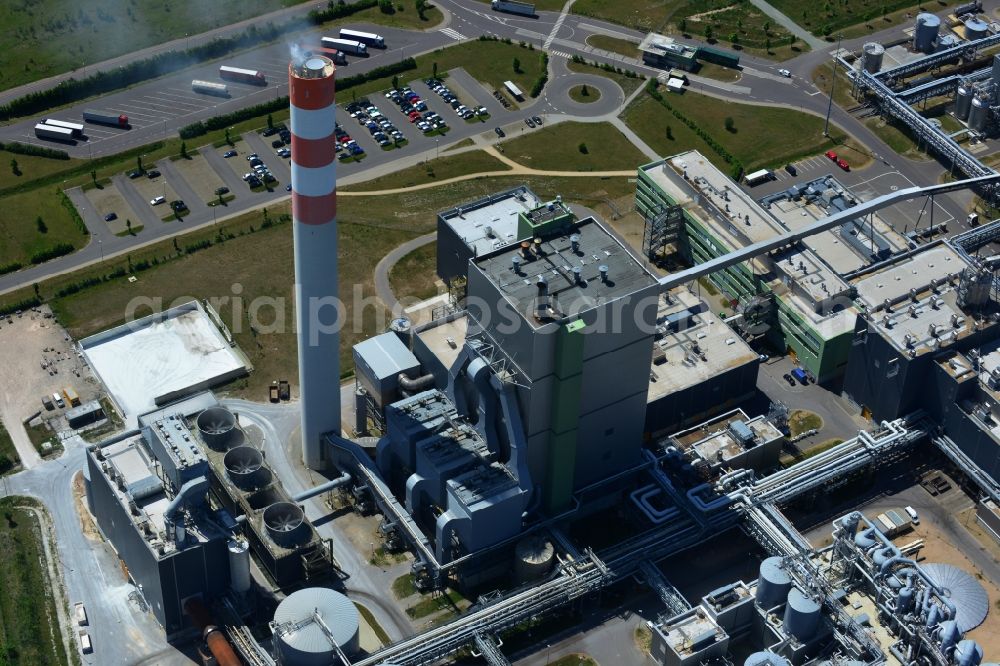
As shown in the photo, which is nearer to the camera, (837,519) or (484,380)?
(484,380)

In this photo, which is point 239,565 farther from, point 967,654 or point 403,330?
point 967,654

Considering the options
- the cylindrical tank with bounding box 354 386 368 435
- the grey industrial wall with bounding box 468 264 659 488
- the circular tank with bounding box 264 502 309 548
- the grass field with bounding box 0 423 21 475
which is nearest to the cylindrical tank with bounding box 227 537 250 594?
the circular tank with bounding box 264 502 309 548

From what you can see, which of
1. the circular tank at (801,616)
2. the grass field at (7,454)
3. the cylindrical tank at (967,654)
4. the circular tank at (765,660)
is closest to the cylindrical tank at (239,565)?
the grass field at (7,454)

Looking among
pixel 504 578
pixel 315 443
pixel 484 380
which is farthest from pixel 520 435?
pixel 315 443

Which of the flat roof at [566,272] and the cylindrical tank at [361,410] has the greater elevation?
the flat roof at [566,272]

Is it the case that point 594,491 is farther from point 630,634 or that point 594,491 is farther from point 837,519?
point 837,519

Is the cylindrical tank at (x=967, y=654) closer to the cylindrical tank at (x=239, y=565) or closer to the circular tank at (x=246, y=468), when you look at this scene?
the cylindrical tank at (x=239, y=565)

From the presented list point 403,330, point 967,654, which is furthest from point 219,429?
point 967,654
